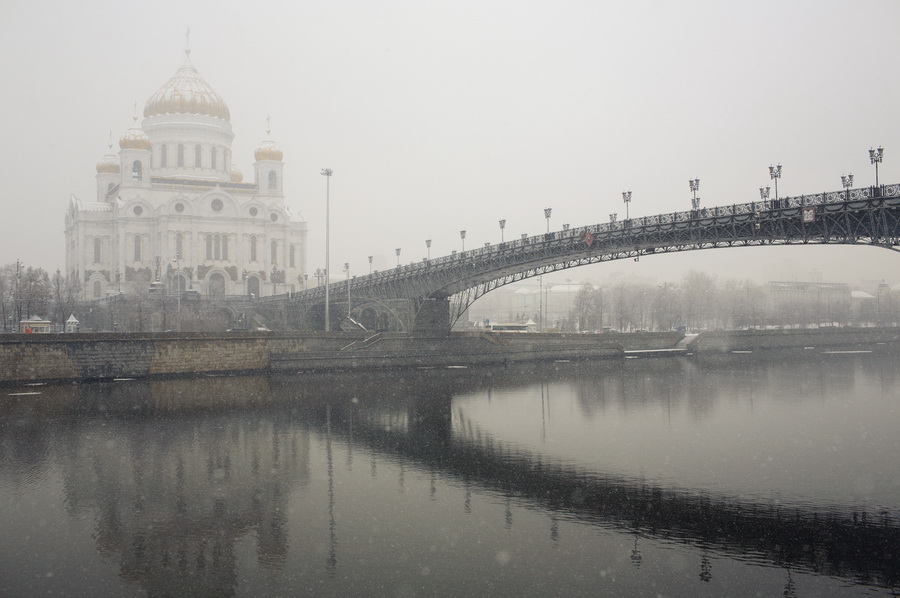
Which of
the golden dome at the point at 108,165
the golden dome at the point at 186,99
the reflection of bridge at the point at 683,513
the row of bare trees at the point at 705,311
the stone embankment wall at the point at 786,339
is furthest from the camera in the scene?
the golden dome at the point at 108,165

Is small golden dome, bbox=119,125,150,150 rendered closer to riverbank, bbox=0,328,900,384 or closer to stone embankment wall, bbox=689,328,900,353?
A: riverbank, bbox=0,328,900,384

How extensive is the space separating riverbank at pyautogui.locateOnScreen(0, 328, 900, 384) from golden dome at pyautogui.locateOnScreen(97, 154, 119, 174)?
6588cm

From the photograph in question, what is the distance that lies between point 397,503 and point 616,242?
27.5m

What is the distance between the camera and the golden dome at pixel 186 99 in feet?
282

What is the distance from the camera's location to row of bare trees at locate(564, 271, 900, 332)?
3169 inches

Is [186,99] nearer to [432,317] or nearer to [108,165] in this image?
[108,165]

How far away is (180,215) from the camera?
8231 cm

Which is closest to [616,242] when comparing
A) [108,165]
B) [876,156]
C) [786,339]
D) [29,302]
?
[876,156]

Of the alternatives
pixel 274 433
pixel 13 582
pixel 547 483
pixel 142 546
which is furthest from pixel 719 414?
pixel 13 582

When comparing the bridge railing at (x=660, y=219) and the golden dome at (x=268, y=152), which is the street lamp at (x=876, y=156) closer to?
the bridge railing at (x=660, y=219)

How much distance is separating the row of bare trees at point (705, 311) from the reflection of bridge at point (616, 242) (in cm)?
2859

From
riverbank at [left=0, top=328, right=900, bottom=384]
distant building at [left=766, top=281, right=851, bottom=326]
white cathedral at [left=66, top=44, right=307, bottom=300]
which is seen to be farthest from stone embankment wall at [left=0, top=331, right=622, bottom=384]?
distant building at [left=766, top=281, right=851, bottom=326]

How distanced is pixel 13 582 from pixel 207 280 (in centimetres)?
7650

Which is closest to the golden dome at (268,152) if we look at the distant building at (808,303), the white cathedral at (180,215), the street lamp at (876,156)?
the white cathedral at (180,215)
